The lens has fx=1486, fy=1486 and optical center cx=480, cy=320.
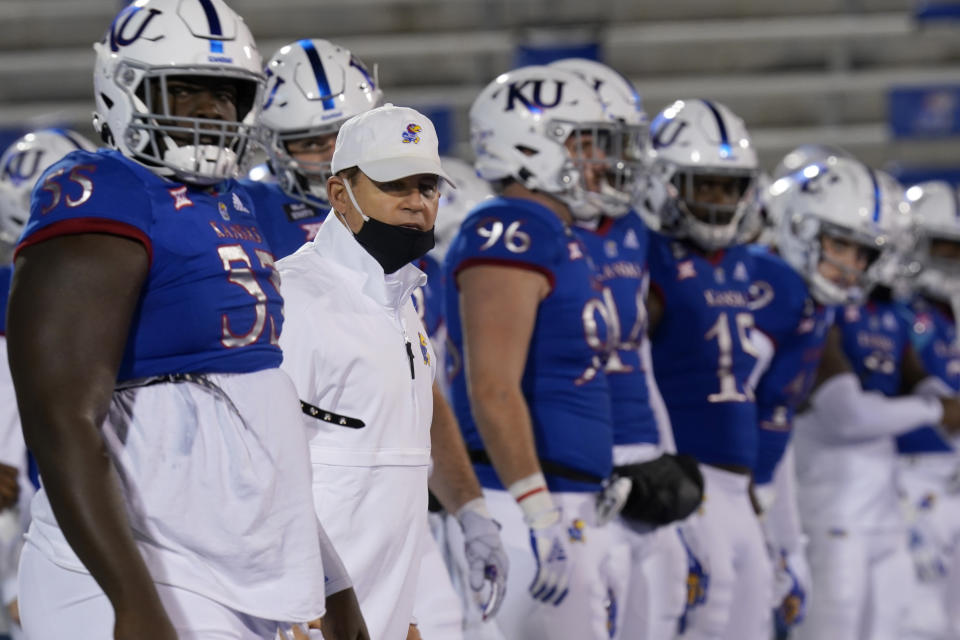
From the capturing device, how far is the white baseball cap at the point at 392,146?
2.37 meters

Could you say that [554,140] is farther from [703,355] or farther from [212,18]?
[212,18]

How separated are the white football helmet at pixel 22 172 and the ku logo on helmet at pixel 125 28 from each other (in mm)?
2113

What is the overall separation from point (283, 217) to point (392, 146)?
1084 mm

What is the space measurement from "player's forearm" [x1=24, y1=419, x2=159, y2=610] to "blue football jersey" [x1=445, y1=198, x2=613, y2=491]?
68.8 inches

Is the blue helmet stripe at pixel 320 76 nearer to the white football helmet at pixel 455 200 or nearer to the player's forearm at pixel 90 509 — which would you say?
the player's forearm at pixel 90 509

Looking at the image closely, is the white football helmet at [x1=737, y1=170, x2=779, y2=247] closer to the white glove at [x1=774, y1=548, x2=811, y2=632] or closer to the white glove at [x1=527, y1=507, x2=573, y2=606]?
the white glove at [x1=774, y1=548, x2=811, y2=632]

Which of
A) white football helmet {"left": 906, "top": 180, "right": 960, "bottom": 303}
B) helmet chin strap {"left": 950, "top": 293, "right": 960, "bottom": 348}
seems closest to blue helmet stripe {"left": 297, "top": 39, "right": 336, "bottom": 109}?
white football helmet {"left": 906, "top": 180, "right": 960, "bottom": 303}

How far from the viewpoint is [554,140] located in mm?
3795

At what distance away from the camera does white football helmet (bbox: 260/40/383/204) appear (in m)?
3.48

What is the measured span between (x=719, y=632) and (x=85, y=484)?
2.75 metres

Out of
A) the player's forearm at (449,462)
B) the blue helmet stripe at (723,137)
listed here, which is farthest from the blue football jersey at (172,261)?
the blue helmet stripe at (723,137)

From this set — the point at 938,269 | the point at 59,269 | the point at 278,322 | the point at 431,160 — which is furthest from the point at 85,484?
the point at 938,269

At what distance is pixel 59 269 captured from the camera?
185 cm

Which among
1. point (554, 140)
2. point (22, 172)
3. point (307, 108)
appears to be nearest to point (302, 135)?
point (307, 108)
